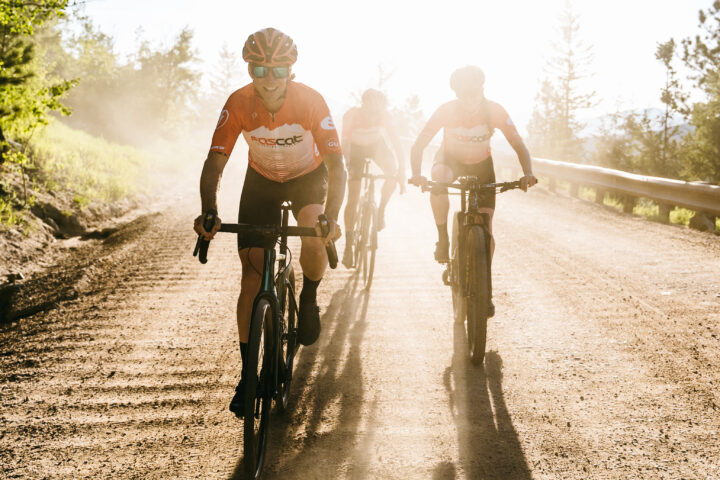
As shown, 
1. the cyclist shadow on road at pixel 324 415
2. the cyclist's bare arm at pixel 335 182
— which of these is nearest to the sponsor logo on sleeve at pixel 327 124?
the cyclist's bare arm at pixel 335 182

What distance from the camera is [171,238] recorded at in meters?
9.39

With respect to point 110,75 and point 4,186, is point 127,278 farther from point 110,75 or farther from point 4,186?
point 110,75

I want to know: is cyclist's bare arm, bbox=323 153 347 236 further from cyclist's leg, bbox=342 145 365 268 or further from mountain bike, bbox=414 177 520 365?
cyclist's leg, bbox=342 145 365 268

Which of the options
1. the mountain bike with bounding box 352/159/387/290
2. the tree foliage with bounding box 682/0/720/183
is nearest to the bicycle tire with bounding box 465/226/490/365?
the mountain bike with bounding box 352/159/387/290

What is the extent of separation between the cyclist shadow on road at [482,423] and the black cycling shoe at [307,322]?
3.66ft

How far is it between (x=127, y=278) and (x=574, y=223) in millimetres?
8314

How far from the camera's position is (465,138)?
17.7 feet

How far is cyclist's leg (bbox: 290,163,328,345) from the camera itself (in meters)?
3.59

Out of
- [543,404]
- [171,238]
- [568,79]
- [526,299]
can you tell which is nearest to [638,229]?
[526,299]

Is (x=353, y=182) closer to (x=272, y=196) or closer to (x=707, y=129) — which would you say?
(x=272, y=196)

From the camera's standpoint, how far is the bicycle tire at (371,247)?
6711 mm

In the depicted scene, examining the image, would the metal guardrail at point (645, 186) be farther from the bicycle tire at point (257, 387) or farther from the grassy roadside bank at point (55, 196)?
the grassy roadside bank at point (55, 196)

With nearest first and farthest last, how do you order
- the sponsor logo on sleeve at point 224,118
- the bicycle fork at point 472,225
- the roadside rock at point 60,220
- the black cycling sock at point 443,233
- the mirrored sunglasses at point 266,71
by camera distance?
the mirrored sunglasses at point 266,71
the sponsor logo on sleeve at point 224,118
the bicycle fork at point 472,225
the black cycling sock at point 443,233
the roadside rock at point 60,220

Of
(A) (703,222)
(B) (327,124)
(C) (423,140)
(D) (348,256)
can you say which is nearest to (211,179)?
(B) (327,124)
